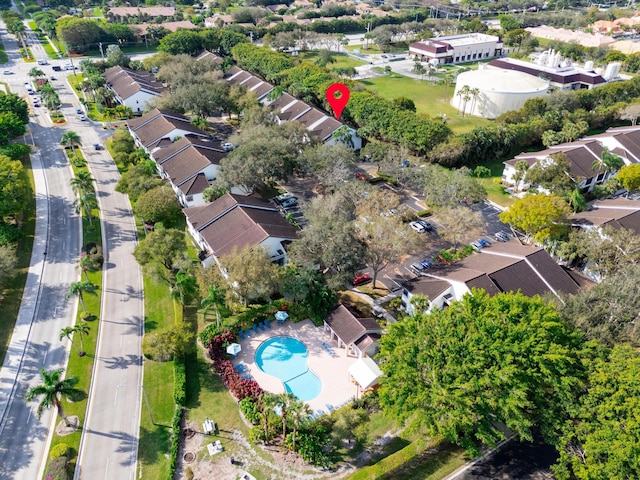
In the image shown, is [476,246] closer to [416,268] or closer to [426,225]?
[426,225]

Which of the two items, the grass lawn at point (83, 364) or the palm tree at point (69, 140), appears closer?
the grass lawn at point (83, 364)

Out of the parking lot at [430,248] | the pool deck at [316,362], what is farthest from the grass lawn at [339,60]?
the pool deck at [316,362]

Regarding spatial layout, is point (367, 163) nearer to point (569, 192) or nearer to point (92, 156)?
point (569, 192)

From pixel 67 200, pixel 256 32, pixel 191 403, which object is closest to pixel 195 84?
pixel 67 200

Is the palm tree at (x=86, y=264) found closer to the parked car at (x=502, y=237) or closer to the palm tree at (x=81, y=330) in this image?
the palm tree at (x=81, y=330)

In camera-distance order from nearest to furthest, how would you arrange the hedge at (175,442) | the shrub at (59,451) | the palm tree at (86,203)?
the hedge at (175,442)
the shrub at (59,451)
the palm tree at (86,203)

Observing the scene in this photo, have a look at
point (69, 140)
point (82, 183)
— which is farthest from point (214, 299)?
point (69, 140)
